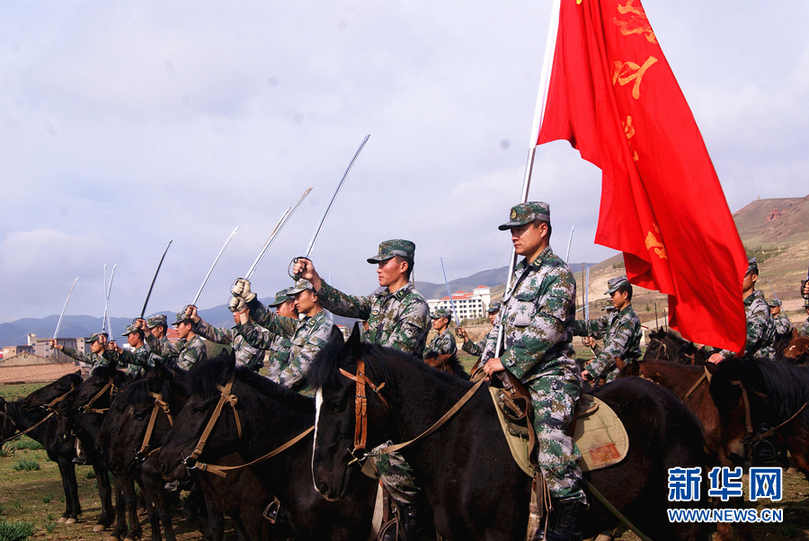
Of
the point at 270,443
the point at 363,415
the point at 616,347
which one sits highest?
the point at 616,347

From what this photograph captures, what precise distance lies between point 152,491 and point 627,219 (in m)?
7.63

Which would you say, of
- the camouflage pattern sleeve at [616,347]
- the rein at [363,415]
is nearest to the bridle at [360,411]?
the rein at [363,415]

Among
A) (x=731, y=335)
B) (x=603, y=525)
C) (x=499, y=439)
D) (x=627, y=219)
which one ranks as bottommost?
(x=603, y=525)

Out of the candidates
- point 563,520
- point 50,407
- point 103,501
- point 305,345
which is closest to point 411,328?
point 305,345

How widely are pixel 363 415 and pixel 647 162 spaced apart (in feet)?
13.1

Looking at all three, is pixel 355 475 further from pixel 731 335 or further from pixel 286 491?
pixel 731 335

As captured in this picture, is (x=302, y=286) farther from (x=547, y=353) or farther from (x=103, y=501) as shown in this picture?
(x=103, y=501)

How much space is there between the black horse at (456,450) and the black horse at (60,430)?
8720 millimetres

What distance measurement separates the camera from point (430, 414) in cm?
523

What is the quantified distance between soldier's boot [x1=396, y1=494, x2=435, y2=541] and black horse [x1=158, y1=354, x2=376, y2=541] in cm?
51

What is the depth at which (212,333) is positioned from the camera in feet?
47.2

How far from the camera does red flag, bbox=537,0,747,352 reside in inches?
249

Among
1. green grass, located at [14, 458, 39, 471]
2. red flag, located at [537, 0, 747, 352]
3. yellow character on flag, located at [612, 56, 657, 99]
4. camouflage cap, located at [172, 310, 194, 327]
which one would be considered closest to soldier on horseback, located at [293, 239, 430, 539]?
red flag, located at [537, 0, 747, 352]

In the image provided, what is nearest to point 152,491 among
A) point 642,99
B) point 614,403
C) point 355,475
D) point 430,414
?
point 355,475
